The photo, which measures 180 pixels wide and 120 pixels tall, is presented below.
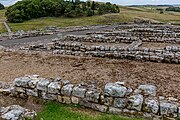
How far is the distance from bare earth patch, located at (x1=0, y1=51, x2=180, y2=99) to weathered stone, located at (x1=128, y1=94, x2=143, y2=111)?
1958mm

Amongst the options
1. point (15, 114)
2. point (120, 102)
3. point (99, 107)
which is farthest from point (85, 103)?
point (15, 114)

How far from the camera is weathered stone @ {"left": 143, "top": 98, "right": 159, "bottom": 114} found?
9.54 m

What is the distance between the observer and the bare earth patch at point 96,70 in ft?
43.3

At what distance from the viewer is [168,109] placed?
9367 mm

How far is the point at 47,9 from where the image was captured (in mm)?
59406

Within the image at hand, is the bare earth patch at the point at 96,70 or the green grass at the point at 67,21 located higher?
the green grass at the point at 67,21

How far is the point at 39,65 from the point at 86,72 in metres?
4.29

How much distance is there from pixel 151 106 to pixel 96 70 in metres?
6.39

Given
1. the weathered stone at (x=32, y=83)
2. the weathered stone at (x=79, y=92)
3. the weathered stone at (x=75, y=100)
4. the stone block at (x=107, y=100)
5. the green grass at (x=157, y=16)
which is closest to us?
the stone block at (x=107, y=100)

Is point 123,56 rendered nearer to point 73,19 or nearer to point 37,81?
point 37,81

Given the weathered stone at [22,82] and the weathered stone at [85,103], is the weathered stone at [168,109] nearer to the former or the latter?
the weathered stone at [85,103]

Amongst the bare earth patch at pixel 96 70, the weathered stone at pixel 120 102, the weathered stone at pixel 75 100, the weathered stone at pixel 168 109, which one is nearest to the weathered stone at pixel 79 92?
the weathered stone at pixel 75 100

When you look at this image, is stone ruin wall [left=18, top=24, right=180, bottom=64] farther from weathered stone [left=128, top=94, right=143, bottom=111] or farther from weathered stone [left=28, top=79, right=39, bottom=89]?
weathered stone [left=28, top=79, right=39, bottom=89]

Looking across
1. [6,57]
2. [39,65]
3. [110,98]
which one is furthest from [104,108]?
[6,57]
